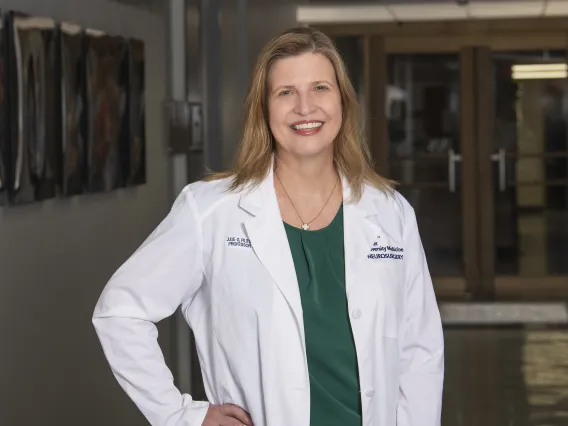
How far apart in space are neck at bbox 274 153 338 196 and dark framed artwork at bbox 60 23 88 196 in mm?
2496

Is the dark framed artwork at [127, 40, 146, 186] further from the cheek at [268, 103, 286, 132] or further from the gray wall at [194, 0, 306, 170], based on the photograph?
the cheek at [268, 103, 286, 132]

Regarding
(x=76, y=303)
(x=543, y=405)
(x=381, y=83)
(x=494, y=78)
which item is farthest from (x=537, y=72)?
(x=76, y=303)

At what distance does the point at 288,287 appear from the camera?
2.01 metres

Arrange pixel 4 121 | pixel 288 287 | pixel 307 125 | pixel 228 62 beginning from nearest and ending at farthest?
1. pixel 288 287
2. pixel 307 125
3. pixel 4 121
4. pixel 228 62

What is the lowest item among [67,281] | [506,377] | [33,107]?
[506,377]

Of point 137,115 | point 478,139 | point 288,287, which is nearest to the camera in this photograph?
point 288,287

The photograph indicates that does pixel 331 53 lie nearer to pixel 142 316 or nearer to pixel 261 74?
pixel 261 74

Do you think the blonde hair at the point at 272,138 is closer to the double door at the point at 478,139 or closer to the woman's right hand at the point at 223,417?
the woman's right hand at the point at 223,417

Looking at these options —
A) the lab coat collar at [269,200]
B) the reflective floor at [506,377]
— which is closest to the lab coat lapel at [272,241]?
the lab coat collar at [269,200]

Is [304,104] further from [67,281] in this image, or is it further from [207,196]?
[67,281]

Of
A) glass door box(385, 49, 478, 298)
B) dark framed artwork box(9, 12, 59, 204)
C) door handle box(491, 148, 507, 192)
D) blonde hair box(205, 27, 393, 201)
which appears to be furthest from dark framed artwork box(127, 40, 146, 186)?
door handle box(491, 148, 507, 192)

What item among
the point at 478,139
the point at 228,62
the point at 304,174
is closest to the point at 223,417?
the point at 304,174

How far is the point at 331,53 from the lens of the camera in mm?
2117

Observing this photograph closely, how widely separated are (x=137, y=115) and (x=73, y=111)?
1026 mm
